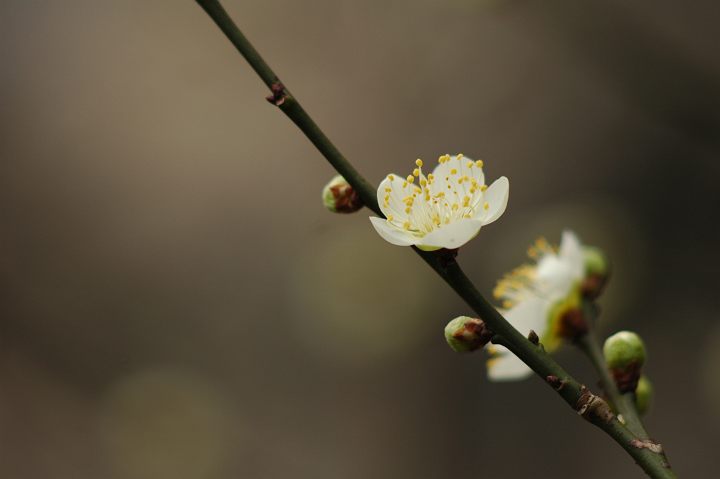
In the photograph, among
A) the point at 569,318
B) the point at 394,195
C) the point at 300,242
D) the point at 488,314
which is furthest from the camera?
the point at 300,242

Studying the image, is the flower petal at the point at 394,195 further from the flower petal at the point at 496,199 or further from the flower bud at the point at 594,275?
the flower bud at the point at 594,275

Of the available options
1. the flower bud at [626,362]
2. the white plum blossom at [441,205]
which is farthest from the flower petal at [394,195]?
the flower bud at [626,362]

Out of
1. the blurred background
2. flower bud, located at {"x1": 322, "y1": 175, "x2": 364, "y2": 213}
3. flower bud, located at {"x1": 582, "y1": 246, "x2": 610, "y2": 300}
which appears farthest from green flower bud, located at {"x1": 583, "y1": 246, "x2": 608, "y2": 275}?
the blurred background

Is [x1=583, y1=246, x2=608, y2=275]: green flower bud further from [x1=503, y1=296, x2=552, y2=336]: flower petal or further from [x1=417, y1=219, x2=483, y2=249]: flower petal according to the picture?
[x1=417, y1=219, x2=483, y2=249]: flower petal

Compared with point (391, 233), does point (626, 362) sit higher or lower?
lower

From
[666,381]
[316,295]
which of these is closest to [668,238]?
[666,381]

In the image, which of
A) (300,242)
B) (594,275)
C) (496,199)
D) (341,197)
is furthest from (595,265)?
(300,242)

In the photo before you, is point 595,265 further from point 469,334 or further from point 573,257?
point 469,334
